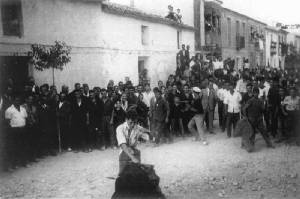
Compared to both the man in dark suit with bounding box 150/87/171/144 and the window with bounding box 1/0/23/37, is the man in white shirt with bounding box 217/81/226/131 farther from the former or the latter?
the window with bounding box 1/0/23/37

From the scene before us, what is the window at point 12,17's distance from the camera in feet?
40.9

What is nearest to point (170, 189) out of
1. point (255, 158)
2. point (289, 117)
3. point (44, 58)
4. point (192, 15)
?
point (255, 158)

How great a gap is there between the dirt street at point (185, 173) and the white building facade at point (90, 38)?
15.1 ft

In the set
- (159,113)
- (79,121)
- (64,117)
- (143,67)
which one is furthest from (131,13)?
(64,117)

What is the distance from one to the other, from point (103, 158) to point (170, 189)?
2.87m

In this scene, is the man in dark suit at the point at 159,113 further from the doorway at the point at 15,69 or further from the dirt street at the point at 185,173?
the doorway at the point at 15,69

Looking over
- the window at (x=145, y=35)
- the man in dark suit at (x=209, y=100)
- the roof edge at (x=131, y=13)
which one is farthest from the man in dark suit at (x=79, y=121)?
the window at (x=145, y=35)

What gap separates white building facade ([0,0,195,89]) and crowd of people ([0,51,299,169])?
1.80m

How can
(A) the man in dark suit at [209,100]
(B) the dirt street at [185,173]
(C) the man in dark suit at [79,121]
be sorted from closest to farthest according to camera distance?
(B) the dirt street at [185,173]
(C) the man in dark suit at [79,121]
(A) the man in dark suit at [209,100]

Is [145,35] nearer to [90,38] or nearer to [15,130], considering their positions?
[90,38]

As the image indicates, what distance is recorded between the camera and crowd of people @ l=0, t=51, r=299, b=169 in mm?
9180

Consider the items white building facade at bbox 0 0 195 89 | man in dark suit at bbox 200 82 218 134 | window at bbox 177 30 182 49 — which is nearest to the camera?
man in dark suit at bbox 200 82 218 134

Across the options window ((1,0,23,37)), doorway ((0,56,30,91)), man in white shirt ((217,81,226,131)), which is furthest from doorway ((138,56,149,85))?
window ((1,0,23,37))

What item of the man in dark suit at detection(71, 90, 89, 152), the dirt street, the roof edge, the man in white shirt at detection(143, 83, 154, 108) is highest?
the roof edge
